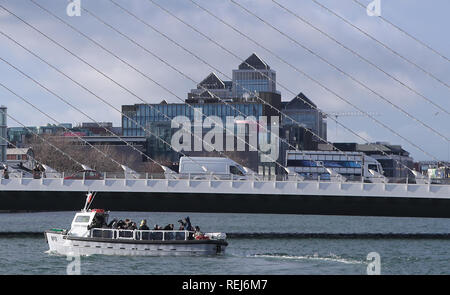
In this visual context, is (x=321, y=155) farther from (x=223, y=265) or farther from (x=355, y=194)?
(x=223, y=265)

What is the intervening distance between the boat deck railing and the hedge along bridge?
16273 mm

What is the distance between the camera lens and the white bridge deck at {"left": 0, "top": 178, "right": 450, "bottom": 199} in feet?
240

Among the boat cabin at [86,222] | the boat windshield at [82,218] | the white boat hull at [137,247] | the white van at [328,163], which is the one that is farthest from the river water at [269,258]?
the white van at [328,163]

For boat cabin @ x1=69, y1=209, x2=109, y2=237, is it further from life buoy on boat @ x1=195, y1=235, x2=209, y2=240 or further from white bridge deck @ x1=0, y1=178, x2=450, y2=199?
white bridge deck @ x1=0, y1=178, x2=450, y2=199

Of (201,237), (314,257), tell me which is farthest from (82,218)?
(314,257)

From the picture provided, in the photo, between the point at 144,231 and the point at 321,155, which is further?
the point at 321,155

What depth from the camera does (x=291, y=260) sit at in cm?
5525

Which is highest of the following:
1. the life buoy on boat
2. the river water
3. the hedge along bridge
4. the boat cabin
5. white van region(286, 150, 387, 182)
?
white van region(286, 150, 387, 182)

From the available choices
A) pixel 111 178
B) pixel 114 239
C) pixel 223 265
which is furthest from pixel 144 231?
pixel 111 178

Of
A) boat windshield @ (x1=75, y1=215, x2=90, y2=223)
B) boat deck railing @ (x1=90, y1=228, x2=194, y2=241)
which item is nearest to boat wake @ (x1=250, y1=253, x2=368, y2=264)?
boat deck railing @ (x1=90, y1=228, x2=194, y2=241)

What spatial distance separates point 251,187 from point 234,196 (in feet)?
7.68

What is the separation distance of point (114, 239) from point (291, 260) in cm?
1037

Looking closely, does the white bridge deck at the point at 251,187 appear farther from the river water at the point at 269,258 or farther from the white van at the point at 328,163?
the white van at the point at 328,163

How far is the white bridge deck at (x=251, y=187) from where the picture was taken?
73.1 m
